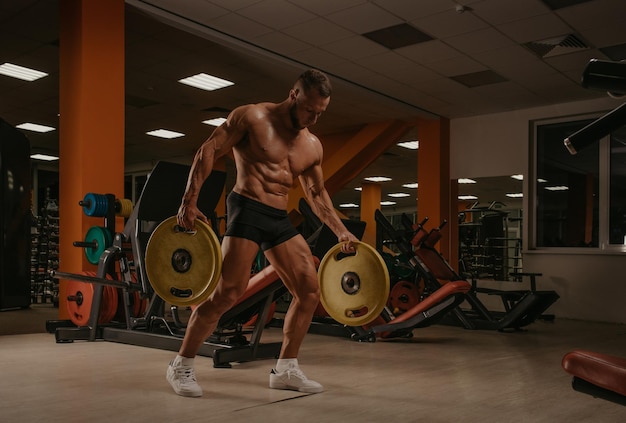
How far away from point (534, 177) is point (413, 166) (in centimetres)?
564

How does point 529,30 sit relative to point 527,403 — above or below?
above

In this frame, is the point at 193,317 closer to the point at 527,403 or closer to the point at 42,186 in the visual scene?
the point at 527,403

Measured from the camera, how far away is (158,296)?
411 centimetres

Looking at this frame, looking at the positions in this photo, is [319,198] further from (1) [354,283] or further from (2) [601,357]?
(2) [601,357]

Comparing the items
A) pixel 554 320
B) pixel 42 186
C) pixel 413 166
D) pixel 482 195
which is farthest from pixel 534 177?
pixel 42 186

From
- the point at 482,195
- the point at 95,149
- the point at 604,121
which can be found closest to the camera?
the point at 604,121

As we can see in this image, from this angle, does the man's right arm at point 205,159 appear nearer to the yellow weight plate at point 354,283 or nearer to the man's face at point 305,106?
the man's face at point 305,106

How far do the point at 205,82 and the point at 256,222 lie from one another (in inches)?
222

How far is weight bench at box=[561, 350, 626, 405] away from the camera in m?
1.18

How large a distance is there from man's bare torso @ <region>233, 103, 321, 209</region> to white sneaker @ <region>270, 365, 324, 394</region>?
0.79 m

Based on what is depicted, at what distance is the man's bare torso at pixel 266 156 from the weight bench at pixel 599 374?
1732 millimetres

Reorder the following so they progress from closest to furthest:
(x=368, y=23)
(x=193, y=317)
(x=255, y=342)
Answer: (x=193, y=317) → (x=255, y=342) → (x=368, y=23)

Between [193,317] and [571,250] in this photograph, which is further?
[571,250]

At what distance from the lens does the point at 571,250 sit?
818cm
